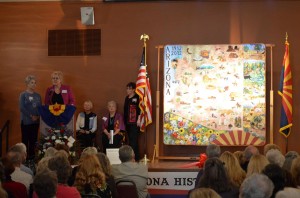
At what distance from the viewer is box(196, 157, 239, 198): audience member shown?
3.91 meters

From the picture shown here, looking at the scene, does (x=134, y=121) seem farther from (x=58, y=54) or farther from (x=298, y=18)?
(x=298, y=18)

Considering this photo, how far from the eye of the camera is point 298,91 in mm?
9289

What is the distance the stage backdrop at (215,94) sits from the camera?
8.96m

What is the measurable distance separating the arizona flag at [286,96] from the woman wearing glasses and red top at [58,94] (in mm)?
3914

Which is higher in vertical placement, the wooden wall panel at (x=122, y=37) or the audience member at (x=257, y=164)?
the wooden wall panel at (x=122, y=37)

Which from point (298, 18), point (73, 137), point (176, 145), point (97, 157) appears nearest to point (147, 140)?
point (176, 145)

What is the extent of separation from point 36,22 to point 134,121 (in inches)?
118

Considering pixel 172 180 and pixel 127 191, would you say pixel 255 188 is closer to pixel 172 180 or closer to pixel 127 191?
pixel 127 191

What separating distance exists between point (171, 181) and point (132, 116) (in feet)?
7.01

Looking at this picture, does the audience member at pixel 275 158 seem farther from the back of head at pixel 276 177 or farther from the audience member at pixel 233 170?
the back of head at pixel 276 177

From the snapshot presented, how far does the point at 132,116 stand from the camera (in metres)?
9.10

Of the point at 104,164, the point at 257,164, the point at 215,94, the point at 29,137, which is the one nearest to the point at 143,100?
the point at 215,94

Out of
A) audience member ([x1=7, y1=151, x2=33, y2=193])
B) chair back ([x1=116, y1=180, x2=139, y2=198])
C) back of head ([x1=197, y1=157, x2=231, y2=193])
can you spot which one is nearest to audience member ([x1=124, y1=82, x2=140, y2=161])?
chair back ([x1=116, y1=180, x2=139, y2=198])

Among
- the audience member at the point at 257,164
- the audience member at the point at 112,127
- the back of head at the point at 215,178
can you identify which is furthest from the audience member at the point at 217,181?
the audience member at the point at 112,127
